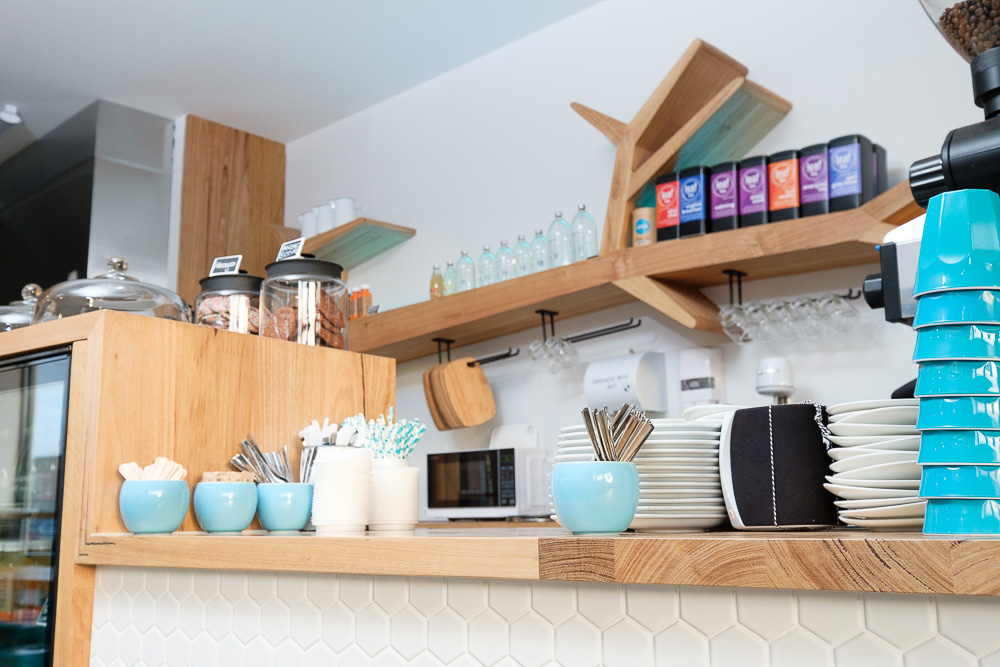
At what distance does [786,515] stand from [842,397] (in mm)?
1746

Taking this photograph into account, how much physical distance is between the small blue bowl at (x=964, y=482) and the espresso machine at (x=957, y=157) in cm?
24

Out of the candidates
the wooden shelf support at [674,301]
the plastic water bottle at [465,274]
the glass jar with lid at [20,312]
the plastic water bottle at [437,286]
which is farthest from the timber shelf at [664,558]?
the plastic water bottle at [437,286]

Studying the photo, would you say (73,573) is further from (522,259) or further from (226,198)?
(226,198)

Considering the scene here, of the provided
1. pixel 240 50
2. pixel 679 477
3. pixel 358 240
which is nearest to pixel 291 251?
pixel 679 477

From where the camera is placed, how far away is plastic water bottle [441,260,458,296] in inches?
143

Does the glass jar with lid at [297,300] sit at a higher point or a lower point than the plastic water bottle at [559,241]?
lower

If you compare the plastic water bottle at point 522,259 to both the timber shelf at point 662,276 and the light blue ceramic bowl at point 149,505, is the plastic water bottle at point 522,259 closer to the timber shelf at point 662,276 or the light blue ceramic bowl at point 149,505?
the timber shelf at point 662,276

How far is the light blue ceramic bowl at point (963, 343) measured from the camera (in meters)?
0.81

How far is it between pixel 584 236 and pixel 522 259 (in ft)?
0.91

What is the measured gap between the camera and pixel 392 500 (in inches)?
57.6

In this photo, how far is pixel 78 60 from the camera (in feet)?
12.9

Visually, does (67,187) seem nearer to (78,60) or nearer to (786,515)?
(78,60)

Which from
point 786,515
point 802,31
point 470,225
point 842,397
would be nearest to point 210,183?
point 470,225

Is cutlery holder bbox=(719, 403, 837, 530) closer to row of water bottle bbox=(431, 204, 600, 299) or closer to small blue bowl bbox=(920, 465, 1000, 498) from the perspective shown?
small blue bowl bbox=(920, 465, 1000, 498)
